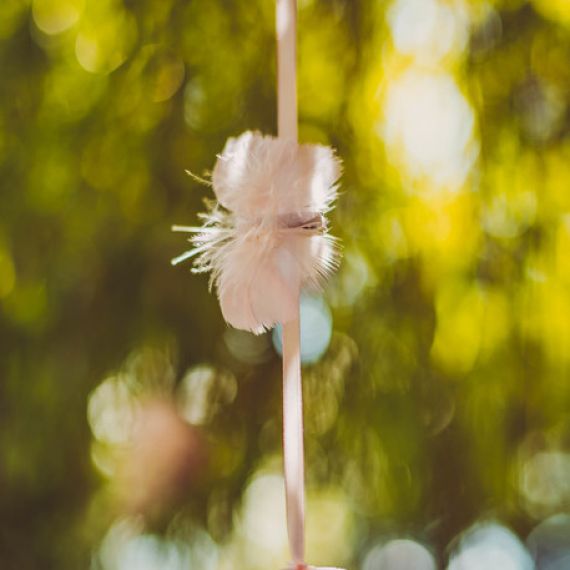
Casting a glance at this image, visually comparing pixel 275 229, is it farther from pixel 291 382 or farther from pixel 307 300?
pixel 307 300

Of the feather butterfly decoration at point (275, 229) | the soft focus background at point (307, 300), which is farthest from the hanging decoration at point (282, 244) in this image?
the soft focus background at point (307, 300)

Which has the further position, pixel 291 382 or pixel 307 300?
pixel 307 300

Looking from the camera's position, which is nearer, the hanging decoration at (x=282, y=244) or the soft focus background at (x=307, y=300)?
the hanging decoration at (x=282, y=244)

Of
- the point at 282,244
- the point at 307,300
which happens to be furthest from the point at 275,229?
the point at 307,300

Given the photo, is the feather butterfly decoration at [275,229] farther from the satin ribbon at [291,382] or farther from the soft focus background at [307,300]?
the soft focus background at [307,300]

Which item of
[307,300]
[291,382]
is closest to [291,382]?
[291,382]

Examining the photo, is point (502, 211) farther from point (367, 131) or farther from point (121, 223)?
point (121, 223)
